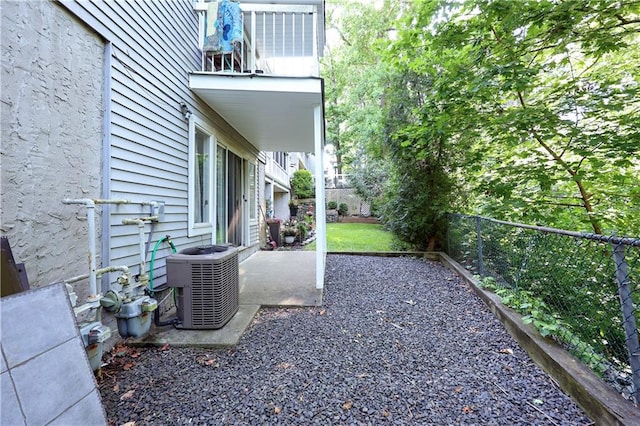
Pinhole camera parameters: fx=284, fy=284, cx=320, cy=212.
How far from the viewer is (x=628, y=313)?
180cm

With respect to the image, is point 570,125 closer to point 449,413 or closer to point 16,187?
point 449,413

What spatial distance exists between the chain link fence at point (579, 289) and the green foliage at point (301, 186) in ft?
41.6

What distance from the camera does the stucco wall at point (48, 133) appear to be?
1813mm

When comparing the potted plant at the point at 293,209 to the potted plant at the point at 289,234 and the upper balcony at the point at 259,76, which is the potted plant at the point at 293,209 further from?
the upper balcony at the point at 259,76

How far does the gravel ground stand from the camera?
1.82 m

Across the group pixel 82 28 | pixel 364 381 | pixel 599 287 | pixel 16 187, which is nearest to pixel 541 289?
pixel 599 287

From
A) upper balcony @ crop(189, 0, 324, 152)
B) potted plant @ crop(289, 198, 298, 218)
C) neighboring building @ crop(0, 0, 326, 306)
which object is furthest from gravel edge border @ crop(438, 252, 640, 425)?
potted plant @ crop(289, 198, 298, 218)

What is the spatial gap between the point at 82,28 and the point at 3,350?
2.47 meters

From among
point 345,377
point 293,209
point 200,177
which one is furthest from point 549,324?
point 293,209

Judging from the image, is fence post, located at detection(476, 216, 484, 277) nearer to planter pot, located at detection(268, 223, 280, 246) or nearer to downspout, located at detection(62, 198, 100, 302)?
downspout, located at detection(62, 198, 100, 302)

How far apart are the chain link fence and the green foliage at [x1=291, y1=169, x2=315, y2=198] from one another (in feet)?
41.6

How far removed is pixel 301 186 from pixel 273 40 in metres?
11.9

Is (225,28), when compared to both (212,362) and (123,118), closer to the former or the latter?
(123,118)

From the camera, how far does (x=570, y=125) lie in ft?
13.6
